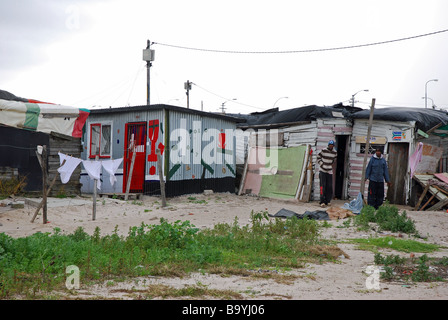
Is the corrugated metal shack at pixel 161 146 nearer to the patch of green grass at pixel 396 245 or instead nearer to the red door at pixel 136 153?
the red door at pixel 136 153

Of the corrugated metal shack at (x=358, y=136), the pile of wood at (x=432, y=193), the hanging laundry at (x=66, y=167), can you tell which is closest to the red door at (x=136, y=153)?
the hanging laundry at (x=66, y=167)

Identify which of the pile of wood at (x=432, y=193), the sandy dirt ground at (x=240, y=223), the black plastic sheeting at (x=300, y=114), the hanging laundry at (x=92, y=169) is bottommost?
the sandy dirt ground at (x=240, y=223)

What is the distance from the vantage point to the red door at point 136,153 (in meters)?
15.3

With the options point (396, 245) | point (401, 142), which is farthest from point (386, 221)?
point (401, 142)

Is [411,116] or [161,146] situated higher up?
[411,116]

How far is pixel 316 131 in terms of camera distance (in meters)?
16.1

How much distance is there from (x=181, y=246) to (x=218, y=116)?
11.0 m

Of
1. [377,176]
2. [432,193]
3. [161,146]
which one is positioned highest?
[161,146]

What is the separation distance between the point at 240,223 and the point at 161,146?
5.61 meters

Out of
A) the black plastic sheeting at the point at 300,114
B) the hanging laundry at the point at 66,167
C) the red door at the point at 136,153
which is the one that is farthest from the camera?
the black plastic sheeting at the point at 300,114

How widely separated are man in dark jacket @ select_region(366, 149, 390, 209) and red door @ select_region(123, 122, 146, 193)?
7.34 metres

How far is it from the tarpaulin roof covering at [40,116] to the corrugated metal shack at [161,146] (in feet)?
3.66

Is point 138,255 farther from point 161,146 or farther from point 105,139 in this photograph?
point 105,139

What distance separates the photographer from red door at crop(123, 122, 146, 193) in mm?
15336
